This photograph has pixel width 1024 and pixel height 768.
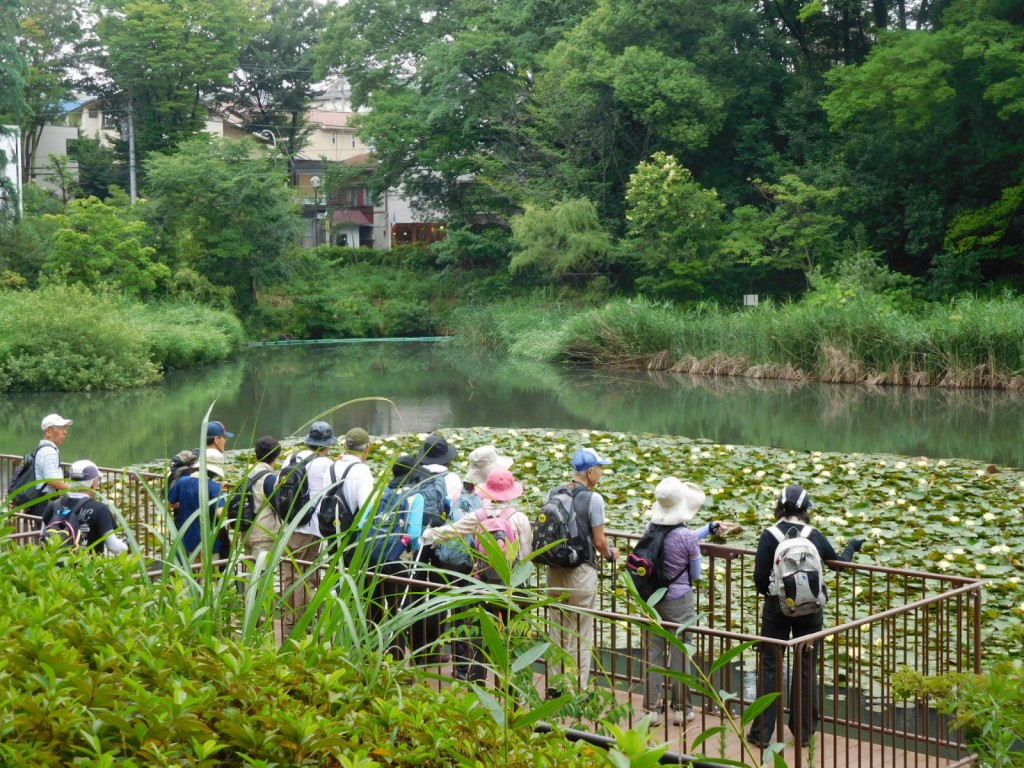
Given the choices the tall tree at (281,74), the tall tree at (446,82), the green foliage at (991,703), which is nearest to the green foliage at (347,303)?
the tall tree at (446,82)

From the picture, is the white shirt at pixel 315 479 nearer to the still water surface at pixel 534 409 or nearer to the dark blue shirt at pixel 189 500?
the dark blue shirt at pixel 189 500

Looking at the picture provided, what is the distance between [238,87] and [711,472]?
55289mm

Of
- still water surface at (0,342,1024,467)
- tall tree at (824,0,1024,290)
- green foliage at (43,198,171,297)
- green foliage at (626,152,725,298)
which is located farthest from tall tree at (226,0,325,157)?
tall tree at (824,0,1024,290)

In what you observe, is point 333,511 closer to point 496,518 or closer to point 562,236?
point 496,518

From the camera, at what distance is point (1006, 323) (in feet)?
85.9

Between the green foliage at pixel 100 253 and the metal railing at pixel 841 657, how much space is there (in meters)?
32.9

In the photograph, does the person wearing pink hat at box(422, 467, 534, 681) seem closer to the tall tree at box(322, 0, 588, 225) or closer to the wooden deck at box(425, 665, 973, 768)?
the wooden deck at box(425, 665, 973, 768)

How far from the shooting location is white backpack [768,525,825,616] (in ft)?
20.4

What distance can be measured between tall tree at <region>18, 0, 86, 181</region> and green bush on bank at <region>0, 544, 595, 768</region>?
194ft

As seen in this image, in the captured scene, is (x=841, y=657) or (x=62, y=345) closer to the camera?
(x=841, y=657)

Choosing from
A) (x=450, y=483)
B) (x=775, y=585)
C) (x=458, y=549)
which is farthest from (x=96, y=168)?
(x=775, y=585)

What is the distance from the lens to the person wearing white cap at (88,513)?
722 cm

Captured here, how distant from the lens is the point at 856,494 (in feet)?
43.0

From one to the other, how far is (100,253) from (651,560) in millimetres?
38797
